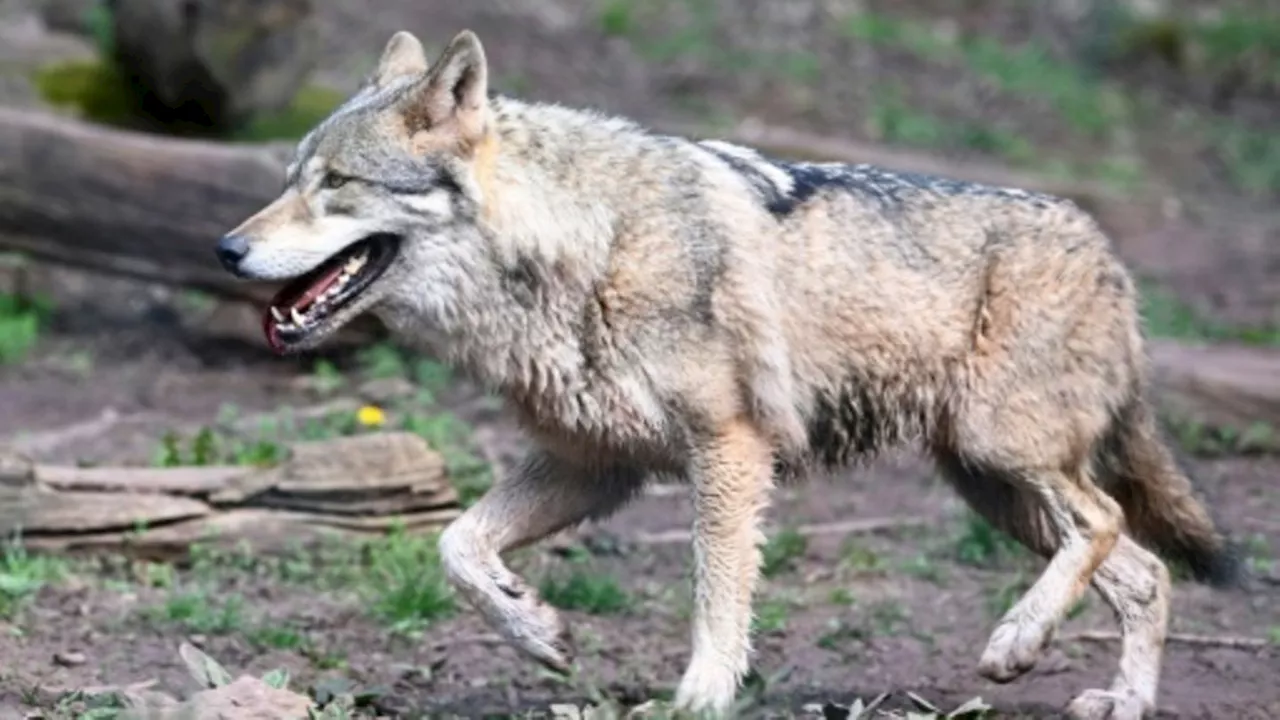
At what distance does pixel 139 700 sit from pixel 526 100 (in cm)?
210

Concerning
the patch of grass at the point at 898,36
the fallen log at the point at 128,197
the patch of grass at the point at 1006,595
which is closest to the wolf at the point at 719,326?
the patch of grass at the point at 1006,595

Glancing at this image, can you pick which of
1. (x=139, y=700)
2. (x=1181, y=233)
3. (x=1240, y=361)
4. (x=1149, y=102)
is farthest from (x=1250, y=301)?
(x=139, y=700)

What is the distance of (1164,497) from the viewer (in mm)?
6723

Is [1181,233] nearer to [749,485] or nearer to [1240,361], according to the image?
[1240,361]

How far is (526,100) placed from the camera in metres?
6.16

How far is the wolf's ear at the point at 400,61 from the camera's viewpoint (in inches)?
242

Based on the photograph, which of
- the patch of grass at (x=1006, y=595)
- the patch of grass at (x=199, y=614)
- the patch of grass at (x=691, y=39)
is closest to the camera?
the patch of grass at (x=199, y=614)

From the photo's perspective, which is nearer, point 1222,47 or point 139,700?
point 139,700

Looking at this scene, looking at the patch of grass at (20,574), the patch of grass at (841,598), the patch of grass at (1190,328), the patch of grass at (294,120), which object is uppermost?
the patch of grass at (294,120)

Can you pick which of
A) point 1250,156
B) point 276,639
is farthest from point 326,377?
point 1250,156

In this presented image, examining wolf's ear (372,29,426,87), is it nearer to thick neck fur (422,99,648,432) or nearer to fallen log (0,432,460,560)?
thick neck fur (422,99,648,432)

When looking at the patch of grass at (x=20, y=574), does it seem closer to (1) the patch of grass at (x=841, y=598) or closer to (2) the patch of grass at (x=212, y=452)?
(2) the patch of grass at (x=212, y=452)

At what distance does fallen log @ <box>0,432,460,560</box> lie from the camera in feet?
24.0

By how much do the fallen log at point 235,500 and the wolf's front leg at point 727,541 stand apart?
205cm
